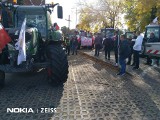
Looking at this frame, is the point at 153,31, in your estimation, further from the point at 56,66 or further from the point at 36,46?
the point at 56,66

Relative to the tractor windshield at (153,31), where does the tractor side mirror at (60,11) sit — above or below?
above

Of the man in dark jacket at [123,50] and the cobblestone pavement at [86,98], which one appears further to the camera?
the man in dark jacket at [123,50]

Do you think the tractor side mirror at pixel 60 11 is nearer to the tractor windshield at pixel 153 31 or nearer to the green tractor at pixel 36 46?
the green tractor at pixel 36 46

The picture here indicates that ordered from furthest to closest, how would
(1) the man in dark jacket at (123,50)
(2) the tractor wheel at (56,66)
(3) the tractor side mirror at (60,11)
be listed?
(1) the man in dark jacket at (123,50) → (3) the tractor side mirror at (60,11) → (2) the tractor wheel at (56,66)

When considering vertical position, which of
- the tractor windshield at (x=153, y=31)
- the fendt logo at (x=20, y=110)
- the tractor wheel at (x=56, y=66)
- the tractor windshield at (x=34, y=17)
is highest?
the tractor windshield at (x=34, y=17)

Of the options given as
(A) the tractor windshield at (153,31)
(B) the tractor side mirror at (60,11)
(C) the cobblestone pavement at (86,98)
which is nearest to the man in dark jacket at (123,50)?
(C) the cobblestone pavement at (86,98)

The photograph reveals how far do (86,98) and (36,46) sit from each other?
2.55 meters

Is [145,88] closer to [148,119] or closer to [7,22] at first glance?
[148,119]

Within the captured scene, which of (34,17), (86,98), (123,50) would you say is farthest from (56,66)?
(123,50)

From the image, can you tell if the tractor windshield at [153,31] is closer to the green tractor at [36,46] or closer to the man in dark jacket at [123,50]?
the man in dark jacket at [123,50]

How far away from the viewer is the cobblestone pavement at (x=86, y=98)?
5.42 m

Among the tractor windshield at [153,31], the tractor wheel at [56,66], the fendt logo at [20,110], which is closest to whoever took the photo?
the fendt logo at [20,110]

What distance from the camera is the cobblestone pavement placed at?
542 centimetres

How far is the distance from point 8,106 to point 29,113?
78 cm
